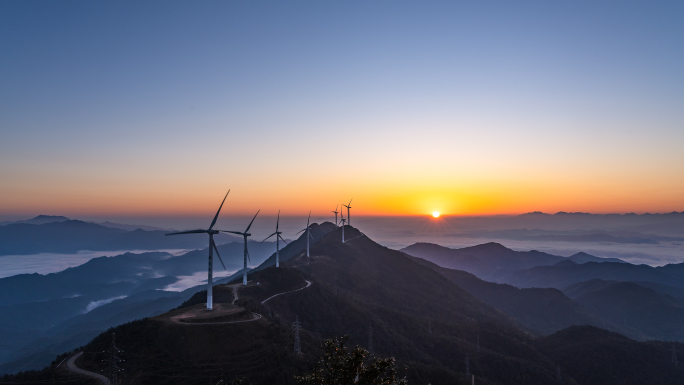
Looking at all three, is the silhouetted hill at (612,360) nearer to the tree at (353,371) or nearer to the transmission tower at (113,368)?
the tree at (353,371)

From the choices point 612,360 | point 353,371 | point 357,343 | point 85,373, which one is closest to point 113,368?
point 85,373

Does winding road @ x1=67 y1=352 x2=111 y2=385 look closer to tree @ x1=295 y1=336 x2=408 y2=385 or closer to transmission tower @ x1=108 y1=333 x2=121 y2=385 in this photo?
→ transmission tower @ x1=108 y1=333 x2=121 y2=385

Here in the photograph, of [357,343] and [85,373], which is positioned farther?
[357,343]

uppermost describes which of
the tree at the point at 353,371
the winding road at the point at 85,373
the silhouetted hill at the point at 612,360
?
the tree at the point at 353,371

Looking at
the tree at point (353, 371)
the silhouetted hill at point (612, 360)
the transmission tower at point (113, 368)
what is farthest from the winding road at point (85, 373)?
the silhouetted hill at point (612, 360)

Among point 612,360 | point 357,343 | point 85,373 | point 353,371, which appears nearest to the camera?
point 353,371

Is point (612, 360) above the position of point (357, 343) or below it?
below

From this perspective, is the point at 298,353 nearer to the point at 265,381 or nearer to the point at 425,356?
the point at 265,381

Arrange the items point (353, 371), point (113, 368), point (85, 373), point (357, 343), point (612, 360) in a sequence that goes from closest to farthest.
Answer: point (353, 371) → point (113, 368) → point (85, 373) → point (357, 343) → point (612, 360)

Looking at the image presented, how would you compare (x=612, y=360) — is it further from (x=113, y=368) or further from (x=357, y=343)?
(x=113, y=368)

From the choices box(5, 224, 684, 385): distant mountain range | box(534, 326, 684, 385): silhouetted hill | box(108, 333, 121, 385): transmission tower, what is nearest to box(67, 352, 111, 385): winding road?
box(108, 333, 121, 385): transmission tower
